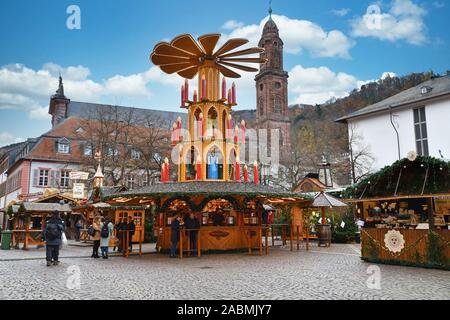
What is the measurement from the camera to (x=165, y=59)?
878 inches

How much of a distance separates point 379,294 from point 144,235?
77.2 feet

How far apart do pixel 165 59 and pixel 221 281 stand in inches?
576

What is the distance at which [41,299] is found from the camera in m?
8.44

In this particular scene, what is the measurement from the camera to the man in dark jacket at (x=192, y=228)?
18.1 meters

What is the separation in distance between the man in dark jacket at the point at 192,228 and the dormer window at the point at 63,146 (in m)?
34.5

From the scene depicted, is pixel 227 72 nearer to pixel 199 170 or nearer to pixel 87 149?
pixel 199 170

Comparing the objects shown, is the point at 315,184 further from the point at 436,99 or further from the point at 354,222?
the point at 436,99

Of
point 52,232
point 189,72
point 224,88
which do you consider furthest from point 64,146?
point 52,232

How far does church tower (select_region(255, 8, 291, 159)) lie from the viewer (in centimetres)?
8300

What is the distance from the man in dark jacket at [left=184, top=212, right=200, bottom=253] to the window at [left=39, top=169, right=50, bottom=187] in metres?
33.4
